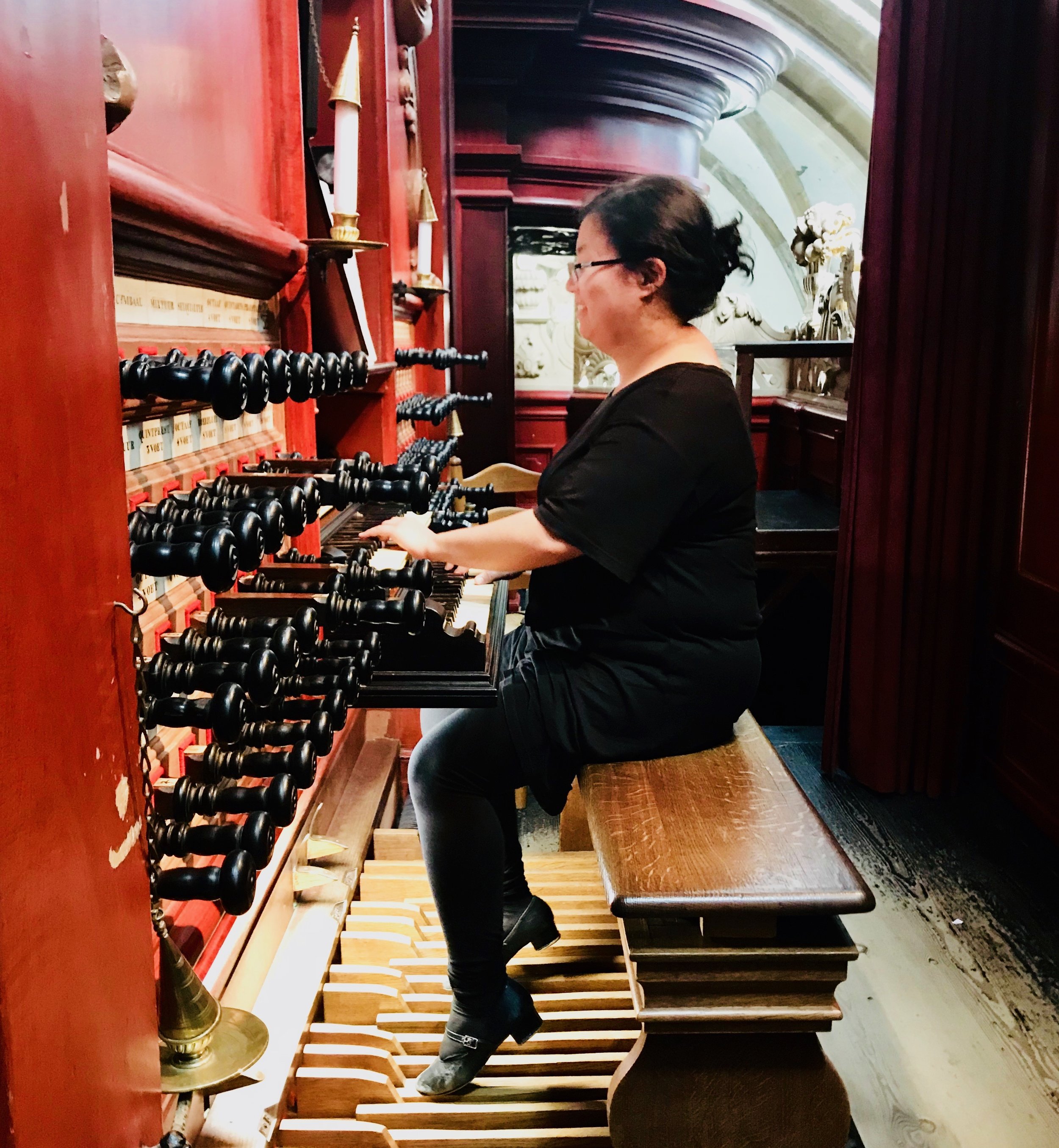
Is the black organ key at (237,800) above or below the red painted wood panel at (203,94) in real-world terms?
below

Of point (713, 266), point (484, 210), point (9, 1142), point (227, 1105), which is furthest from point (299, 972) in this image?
point (484, 210)

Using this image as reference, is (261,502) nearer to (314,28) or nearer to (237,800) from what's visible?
(237,800)

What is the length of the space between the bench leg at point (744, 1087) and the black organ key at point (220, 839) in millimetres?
773

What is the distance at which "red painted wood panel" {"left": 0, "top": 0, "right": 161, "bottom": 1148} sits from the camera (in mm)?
647

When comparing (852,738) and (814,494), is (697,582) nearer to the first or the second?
(852,738)

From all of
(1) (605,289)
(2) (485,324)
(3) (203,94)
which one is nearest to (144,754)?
(3) (203,94)

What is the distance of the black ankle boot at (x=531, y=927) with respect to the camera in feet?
6.94

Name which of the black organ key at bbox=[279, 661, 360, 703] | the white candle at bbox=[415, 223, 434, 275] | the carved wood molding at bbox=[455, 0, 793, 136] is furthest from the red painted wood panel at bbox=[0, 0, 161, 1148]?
the carved wood molding at bbox=[455, 0, 793, 136]

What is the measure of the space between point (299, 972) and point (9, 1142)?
52.6 inches

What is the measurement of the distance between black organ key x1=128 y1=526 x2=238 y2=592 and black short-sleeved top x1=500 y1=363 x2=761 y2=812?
0.92 meters

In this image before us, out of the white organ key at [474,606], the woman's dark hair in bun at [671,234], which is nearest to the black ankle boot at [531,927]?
the white organ key at [474,606]

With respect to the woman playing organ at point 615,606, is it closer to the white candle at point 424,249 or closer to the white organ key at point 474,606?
the white organ key at point 474,606

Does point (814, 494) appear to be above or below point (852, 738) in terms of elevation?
above

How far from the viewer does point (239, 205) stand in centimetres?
176
